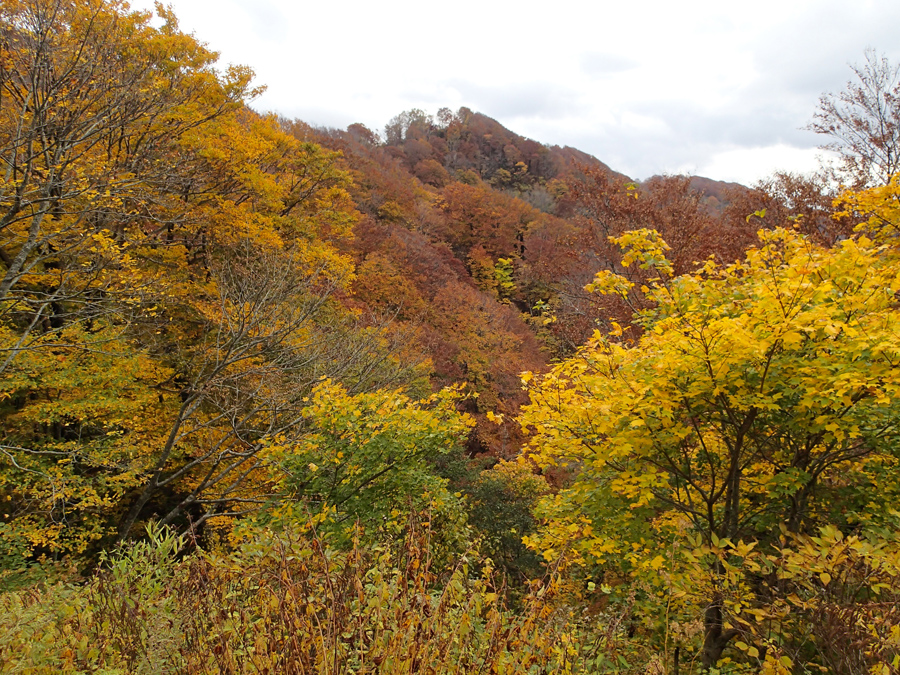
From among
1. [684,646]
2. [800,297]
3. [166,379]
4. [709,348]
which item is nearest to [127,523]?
[166,379]

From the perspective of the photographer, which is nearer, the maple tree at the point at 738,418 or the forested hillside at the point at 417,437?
the forested hillside at the point at 417,437

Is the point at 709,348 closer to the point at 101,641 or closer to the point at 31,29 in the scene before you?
the point at 101,641

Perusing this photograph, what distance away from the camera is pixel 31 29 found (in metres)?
Result: 5.32

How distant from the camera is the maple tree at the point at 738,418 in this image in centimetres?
271

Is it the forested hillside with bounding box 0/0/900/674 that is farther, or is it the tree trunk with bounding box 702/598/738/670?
the tree trunk with bounding box 702/598/738/670

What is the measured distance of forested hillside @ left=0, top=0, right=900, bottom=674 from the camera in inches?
80.2

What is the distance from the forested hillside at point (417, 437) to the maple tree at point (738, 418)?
28 millimetres

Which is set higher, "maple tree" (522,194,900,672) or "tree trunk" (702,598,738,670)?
"maple tree" (522,194,900,672)

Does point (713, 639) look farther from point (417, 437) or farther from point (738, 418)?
point (417, 437)

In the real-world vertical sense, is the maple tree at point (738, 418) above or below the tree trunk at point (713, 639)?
above

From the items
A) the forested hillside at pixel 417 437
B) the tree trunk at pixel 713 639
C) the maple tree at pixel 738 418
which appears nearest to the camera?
the forested hillside at pixel 417 437

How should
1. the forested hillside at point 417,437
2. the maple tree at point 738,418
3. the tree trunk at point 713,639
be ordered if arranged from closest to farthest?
the forested hillside at point 417,437 < the maple tree at point 738,418 < the tree trunk at point 713,639

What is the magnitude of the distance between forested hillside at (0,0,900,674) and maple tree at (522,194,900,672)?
0.09ft

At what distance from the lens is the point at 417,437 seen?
4.83 meters
